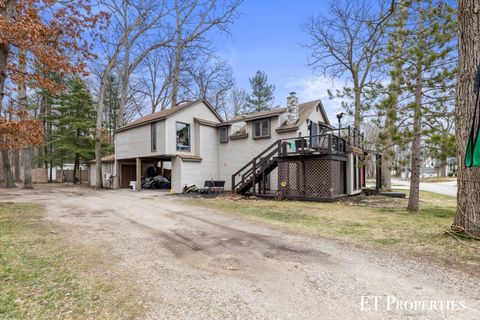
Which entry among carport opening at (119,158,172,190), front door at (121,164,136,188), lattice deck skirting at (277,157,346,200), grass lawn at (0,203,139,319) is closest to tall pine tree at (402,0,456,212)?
lattice deck skirting at (277,157,346,200)

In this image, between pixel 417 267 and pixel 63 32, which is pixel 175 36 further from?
pixel 417 267

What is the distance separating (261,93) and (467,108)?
28.4 m

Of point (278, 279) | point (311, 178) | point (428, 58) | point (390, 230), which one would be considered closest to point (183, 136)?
point (311, 178)

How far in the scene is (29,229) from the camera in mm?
6066

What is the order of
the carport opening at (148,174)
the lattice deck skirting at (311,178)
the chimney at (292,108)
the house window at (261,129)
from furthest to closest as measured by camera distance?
1. the carport opening at (148,174)
2. the house window at (261,129)
3. the chimney at (292,108)
4. the lattice deck skirting at (311,178)

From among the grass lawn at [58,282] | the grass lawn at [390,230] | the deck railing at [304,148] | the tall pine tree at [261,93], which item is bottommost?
the grass lawn at [390,230]

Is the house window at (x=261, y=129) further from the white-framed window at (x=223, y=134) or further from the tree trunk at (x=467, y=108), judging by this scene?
the tree trunk at (x=467, y=108)

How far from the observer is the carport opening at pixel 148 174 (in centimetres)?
1981

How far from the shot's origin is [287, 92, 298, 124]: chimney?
602 inches

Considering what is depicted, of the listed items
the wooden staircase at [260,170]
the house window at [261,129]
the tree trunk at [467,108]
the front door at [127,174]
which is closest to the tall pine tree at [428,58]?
the tree trunk at [467,108]

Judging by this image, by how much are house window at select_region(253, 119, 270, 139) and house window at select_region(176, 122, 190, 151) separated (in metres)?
4.73

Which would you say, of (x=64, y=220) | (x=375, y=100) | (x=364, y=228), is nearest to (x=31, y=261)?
(x=64, y=220)

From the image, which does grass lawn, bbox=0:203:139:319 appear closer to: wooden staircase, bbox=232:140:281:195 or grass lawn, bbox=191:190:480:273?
grass lawn, bbox=191:190:480:273

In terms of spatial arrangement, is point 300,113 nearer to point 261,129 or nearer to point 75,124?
point 261,129
